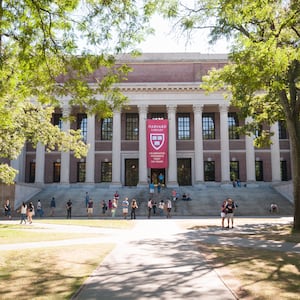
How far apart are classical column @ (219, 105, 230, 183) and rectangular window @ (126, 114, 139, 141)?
10.3 metres

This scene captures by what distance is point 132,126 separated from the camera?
46.2 meters

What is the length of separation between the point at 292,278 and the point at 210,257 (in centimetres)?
273

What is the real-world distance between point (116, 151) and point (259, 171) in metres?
17.3

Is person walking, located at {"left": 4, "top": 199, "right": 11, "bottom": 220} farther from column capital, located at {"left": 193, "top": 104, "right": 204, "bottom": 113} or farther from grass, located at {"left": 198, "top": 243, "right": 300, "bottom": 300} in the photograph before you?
column capital, located at {"left": 193, "top": 104, "right": 204, "bottom": 113}

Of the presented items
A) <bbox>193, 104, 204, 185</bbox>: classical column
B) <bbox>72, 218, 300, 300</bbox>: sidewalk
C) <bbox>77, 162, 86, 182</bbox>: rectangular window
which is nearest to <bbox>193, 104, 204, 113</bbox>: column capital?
<bbox>193, 104, 204, 185</bbox>: classical column

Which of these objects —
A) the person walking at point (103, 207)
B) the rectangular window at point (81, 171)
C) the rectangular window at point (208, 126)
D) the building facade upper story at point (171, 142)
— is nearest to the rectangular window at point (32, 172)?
the building facade upper story at point (171, 142)

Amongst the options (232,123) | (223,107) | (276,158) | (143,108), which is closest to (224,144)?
(223,107)

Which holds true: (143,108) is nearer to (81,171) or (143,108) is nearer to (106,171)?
(106,171)

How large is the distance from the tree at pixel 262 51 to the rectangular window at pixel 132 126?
25641 millimetres

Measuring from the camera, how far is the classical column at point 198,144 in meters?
42.0

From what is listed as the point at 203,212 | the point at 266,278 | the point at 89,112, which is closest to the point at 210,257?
the point at 266,278

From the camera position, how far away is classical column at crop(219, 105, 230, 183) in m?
42.0

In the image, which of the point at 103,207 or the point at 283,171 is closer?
the point at 103,207

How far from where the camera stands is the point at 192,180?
45.1 metres
